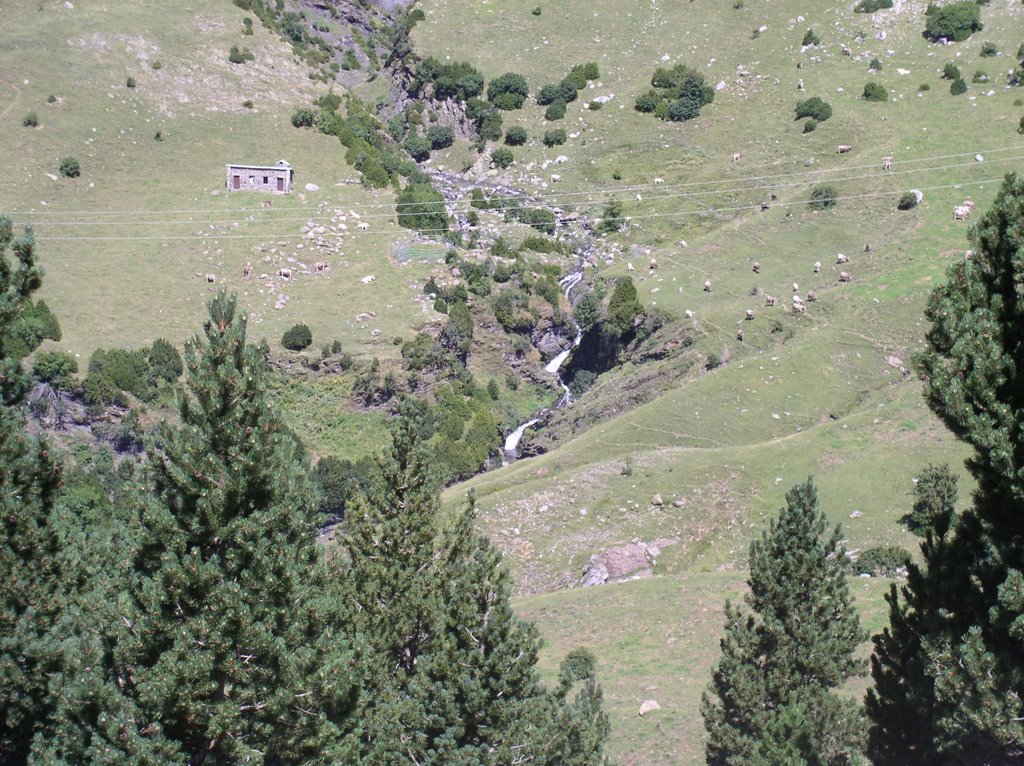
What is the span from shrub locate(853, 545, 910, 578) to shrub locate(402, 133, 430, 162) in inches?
2447

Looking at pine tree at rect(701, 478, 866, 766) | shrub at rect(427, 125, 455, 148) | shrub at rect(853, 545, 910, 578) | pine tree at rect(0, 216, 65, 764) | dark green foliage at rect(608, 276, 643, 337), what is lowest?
dark green foliage at rect(608, 276, 643, 337)

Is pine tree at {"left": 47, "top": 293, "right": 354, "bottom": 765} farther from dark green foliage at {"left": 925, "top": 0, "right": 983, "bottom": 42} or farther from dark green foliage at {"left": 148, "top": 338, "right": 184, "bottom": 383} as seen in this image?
dark green foliage at {"left": 925, "top": 0, "right": 983, "bottom": 42}

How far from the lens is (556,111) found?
84.2 metres

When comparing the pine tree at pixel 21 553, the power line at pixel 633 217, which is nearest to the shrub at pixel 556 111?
the power line at pixel 633 217

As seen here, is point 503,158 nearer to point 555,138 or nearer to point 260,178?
point 555,138

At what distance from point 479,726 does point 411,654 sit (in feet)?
12.2

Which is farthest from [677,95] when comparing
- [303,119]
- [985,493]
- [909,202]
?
[985,493]

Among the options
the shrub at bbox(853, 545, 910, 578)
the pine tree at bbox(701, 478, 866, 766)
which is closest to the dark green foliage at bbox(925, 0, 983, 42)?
the shrub at bbox(853, 545, 910, 578)

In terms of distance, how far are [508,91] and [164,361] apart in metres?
42.4

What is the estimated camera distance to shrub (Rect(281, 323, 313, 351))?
59375mm

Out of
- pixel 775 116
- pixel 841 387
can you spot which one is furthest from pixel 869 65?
pixel 841 387

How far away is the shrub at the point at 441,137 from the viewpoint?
8750 cm

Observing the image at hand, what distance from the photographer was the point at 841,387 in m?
47.9

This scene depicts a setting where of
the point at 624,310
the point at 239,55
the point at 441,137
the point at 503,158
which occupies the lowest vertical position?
the point at 624,310
